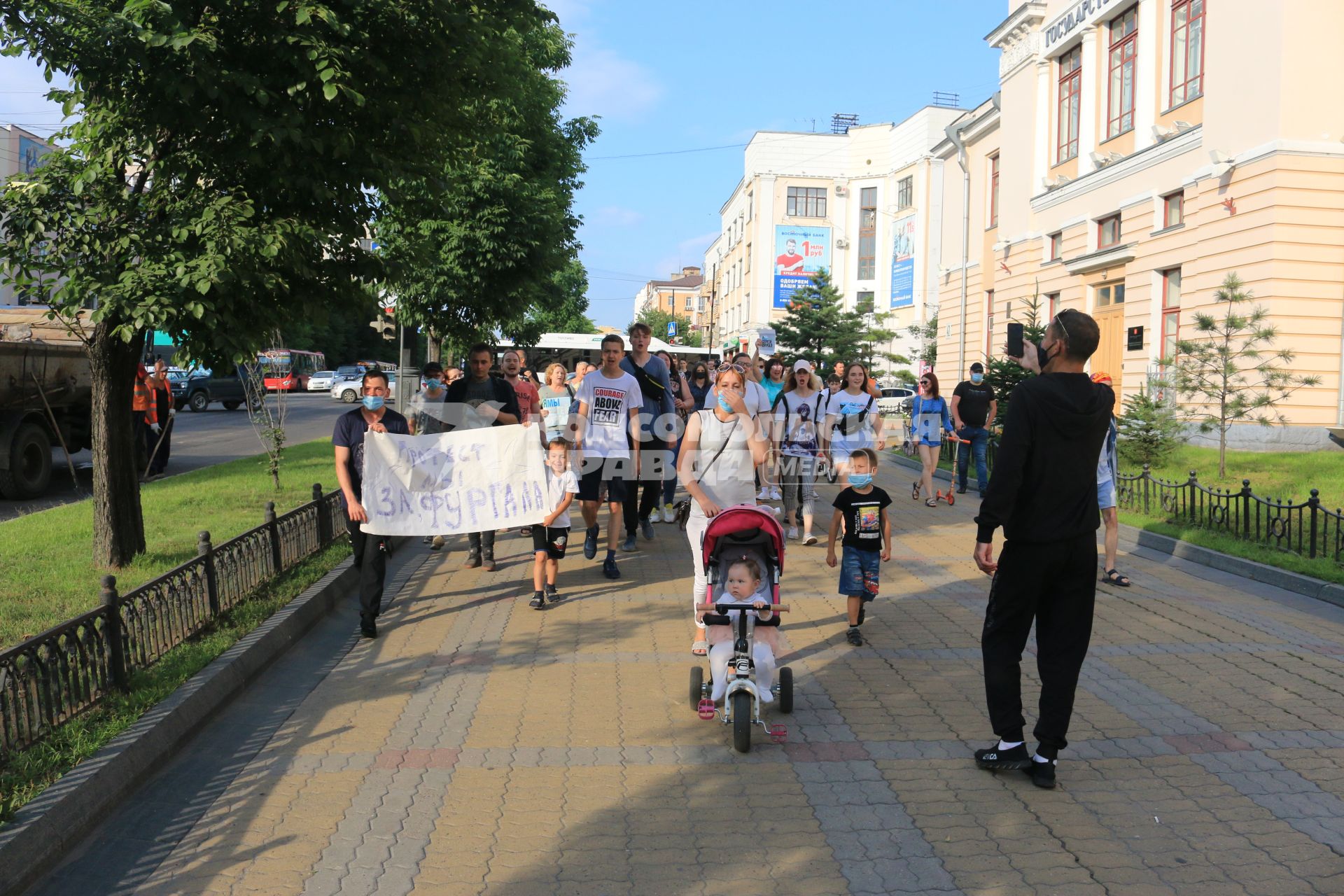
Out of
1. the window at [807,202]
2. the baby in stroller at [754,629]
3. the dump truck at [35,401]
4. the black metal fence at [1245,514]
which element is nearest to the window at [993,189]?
the black metal fence at [1245,514]

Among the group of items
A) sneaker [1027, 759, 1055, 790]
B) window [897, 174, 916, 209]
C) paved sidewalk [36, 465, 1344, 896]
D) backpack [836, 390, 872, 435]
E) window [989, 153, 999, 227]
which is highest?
window [897, 174, 916, 209]

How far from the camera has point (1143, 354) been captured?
23875 millimetres

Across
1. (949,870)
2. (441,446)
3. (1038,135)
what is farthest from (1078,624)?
(1038,135)

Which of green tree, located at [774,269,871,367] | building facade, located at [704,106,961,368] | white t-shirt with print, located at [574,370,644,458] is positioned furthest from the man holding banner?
building facade, located at [704,106,961,368]

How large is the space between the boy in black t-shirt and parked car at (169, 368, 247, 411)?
35.0 meters

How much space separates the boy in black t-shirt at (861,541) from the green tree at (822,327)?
3723cm

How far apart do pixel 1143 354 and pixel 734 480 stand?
20.2m

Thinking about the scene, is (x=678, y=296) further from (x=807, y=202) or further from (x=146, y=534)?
(x=146, y=534)

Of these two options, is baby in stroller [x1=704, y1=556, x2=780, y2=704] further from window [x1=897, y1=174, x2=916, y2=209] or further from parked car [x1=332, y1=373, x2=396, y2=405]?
window [x1=897, y1=174, x2=916, y2=209]

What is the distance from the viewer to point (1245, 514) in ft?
36.9

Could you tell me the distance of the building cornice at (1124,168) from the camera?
22.0 meters

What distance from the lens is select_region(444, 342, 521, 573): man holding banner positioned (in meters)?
10.2

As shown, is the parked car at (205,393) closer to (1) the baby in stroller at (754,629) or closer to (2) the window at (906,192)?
(1) the baby in stroller at (754,629)

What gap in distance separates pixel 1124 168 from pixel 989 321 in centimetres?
1055
